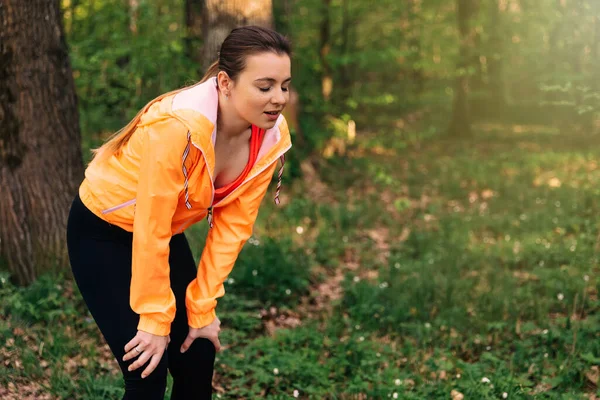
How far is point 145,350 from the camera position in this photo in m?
2.31

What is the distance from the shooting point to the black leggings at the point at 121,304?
238 centimetres

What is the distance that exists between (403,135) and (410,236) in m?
8.82

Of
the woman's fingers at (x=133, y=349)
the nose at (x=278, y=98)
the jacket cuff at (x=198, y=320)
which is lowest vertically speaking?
the jacket cuff at (x=198, y=320)

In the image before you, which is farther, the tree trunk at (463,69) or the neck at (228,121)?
the tree trunk at (463,69)

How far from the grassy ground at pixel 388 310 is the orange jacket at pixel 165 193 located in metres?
1.44

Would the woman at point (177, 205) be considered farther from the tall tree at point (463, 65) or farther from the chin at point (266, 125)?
the tall tree at point (463, 65)

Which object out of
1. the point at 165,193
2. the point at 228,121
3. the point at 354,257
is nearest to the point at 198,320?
the point at 165,193

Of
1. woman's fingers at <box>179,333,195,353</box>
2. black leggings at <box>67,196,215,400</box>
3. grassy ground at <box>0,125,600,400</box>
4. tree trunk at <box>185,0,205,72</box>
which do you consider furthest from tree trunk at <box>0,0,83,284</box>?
tree trunk at <box>185,0,205,72</box>

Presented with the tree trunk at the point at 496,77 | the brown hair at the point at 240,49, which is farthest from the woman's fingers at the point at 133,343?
the tree trunk at the point at 496,77

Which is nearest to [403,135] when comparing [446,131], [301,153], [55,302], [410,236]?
[446,131]

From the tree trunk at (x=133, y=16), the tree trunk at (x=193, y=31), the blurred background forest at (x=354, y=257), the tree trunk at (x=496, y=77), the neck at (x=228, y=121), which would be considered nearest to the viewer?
the neck at (x=228, y=121)

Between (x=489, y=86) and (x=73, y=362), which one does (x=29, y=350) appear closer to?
(x=73, y=362)

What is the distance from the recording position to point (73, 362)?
157 inches

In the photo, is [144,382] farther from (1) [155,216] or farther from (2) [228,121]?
(2) [228,121]
